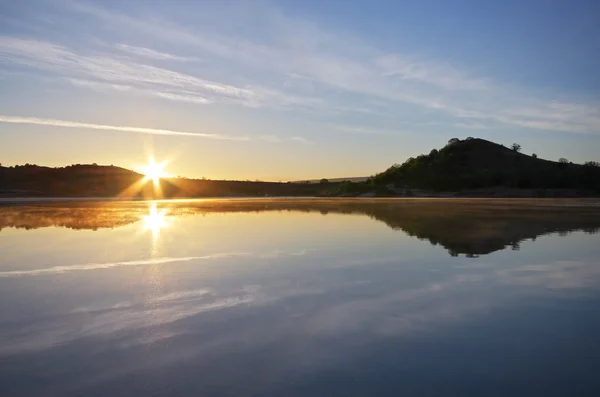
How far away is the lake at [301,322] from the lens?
6.39m

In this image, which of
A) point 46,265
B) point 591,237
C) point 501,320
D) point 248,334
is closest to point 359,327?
point 248,334

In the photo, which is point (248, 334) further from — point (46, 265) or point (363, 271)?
point (46, 265)

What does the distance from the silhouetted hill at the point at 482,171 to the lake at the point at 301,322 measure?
131 meters

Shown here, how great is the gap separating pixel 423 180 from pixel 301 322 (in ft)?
495

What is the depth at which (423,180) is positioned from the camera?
506ft

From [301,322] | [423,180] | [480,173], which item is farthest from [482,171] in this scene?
[301,322]

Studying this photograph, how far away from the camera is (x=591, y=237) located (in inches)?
883

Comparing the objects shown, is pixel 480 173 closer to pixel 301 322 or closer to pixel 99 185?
pixel 99 185

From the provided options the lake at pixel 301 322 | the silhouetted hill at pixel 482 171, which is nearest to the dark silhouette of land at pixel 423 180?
the silhouetted hill at pixel 482 171

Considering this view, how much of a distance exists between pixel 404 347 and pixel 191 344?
3510 millimetres

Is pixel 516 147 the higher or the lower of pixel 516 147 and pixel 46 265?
the higher

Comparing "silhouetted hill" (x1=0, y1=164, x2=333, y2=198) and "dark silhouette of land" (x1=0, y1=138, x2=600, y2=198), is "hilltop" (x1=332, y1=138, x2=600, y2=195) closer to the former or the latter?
"dark silhouette of land" (x1=0, y1=138, x2=600, y2=198)

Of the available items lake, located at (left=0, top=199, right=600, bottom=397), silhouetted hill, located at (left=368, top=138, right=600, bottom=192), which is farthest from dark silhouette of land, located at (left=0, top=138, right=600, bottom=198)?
lake, located at (left=0, top=199, right=600, bottom=397)

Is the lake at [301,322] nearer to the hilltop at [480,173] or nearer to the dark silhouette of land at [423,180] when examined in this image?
the dark silhouette of land at [423,180]
